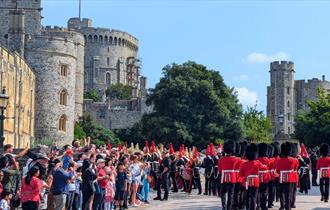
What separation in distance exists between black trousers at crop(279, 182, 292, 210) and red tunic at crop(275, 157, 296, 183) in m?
0.13

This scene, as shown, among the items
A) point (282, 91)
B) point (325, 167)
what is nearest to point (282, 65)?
point (282, 91)

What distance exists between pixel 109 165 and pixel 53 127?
40.1 metres

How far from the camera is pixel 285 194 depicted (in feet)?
63.1

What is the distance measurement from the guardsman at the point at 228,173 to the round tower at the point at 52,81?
4034cm

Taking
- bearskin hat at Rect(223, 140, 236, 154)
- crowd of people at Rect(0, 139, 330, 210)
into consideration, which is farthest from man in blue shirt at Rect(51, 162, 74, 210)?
bearskin hat at Rect(223, 140, 236, 154)

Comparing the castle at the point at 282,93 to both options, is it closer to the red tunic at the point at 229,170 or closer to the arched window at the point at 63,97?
the arched window at the point at 63,97

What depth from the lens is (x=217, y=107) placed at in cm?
5966

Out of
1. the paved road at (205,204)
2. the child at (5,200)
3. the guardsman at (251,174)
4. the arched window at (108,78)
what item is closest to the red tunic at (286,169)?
the guardsman at (251,174)

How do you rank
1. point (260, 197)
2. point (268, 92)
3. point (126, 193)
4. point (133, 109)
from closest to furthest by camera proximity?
1. point (260, 197)
2. point (126, 193)
3. point (133, 109)
4. point (268, 92)

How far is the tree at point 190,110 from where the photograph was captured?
58469 mm

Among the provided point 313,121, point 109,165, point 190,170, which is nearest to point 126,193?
point 109,165

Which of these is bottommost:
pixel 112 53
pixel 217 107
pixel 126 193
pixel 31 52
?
pixel 126 193

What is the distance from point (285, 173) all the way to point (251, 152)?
116cm

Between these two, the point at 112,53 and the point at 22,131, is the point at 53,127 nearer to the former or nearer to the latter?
the point at 22,131
